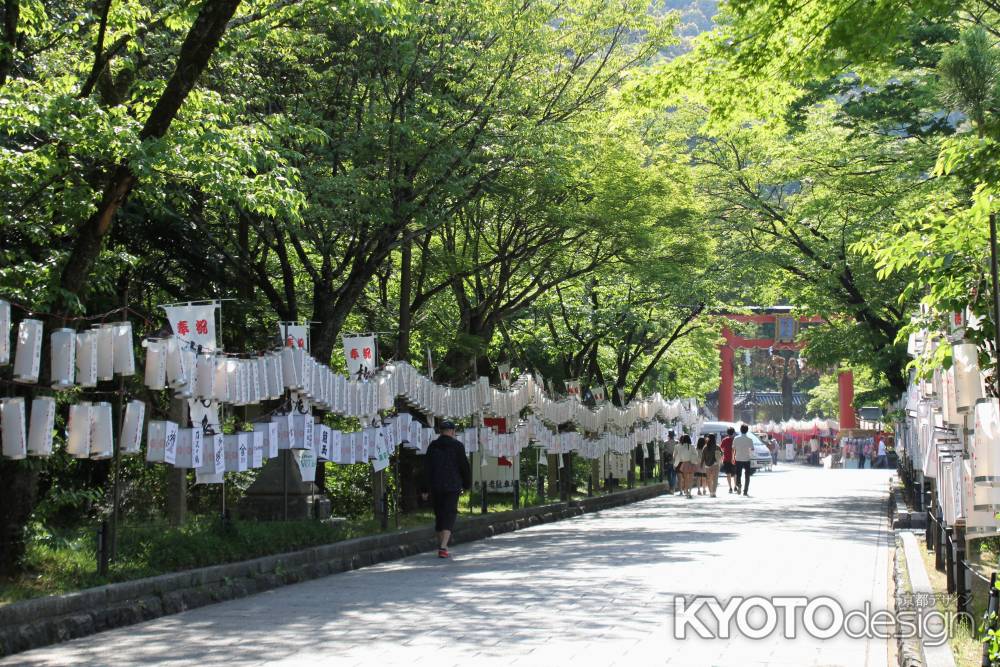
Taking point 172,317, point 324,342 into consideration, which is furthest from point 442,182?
point 172,317

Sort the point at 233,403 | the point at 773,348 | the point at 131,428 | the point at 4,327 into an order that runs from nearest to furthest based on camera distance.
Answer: the point at 4,327 < the point at 131,428 < the point at 233,403 < the point at 773,348

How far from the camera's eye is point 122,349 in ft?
37.6

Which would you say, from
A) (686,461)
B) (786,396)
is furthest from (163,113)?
(786,396)

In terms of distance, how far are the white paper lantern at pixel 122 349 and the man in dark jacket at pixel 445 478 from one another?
534cm

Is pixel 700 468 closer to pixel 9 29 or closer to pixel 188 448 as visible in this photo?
pixel 188 448

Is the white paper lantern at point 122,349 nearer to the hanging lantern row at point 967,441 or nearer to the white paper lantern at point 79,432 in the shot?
the white paper lantern at point 79,432

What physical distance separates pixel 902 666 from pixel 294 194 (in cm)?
688

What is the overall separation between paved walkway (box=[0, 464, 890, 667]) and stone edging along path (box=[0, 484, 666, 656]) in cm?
19

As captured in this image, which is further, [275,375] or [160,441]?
→ [275,375]

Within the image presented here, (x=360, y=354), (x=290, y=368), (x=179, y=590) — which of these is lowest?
(x=179, y=590)

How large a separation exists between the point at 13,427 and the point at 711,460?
24351 millimetres

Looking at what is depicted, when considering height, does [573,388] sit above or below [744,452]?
above

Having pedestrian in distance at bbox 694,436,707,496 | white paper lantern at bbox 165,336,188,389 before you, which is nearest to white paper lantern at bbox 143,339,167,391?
white paper lantern at bbox 165,336,188,389

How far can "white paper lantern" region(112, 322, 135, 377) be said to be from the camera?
37.5 ft
